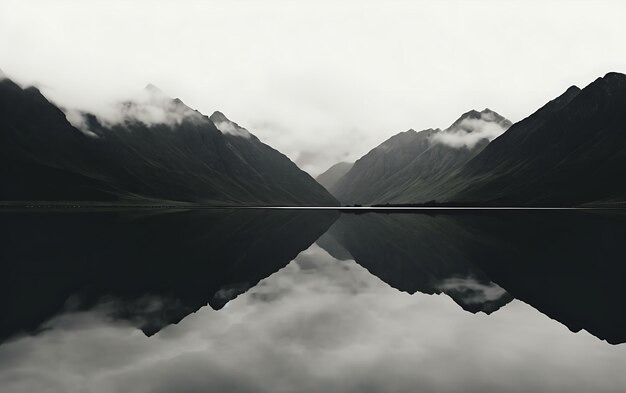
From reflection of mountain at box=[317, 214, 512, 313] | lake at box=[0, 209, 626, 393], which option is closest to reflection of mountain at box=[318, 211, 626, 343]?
reflection of mountain at box=[317, 214, 512, 313]

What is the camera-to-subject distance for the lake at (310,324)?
37.5 ft

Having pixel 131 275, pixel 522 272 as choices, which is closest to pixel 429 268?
pixel 522 272

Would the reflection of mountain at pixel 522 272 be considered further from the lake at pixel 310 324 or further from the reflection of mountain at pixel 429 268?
the lake at pixel 310 324

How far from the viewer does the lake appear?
11.4 meters

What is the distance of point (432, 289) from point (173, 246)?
28.4 meters

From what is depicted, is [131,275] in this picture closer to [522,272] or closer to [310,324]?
[310,324]

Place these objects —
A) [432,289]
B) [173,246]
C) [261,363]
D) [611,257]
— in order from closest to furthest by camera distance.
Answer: [261,363]
[432,289]
[611,257]
[173,246]

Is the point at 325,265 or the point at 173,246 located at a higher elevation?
the point at 173,246

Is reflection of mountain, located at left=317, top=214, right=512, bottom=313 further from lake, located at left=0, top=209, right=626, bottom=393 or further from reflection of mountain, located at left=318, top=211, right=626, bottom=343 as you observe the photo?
lake, located at left=0, top=209, right=626, bottom=393

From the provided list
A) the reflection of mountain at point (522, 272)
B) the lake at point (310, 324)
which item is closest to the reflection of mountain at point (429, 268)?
the reflection of mountain at point (522, 272)

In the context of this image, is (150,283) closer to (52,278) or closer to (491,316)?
(52,278)

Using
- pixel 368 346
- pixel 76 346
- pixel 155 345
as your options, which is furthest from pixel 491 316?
pixel 76 346

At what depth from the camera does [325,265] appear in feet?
113

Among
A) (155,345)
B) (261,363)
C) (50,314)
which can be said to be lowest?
(261,363)
